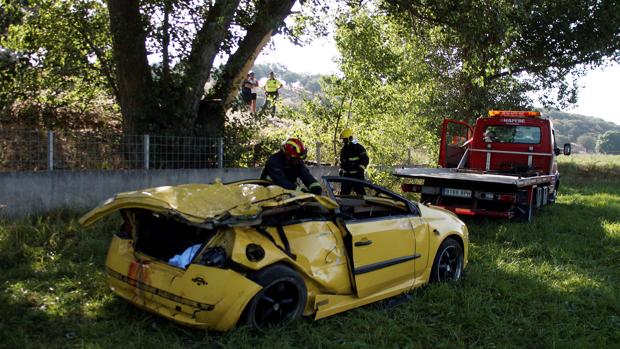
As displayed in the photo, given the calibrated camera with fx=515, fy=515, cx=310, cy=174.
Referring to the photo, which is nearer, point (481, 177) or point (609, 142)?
point (481, 177)

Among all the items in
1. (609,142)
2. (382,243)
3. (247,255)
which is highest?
(609,142)

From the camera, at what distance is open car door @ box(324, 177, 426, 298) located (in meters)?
4.61

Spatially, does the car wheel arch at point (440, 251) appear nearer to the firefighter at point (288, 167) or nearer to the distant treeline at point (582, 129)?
the firefighter at point (288, 167)

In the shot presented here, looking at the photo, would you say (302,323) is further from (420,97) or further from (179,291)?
(420,97)

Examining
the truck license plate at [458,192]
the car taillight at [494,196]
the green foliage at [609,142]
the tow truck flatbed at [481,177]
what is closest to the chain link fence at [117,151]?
the tow truck flatbed at [481,177]

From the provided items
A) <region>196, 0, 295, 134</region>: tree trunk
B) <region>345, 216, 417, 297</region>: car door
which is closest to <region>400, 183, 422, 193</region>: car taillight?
<region>196, 0, 295, 134</region>: tree trunk

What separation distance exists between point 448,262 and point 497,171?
616cm

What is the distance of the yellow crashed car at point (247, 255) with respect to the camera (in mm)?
3748

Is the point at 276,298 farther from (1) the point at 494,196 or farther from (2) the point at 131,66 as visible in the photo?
(2) the point at 131,66

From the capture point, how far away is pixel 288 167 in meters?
6.30

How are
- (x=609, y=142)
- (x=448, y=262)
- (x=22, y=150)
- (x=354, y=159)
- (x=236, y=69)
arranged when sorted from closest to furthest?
(x=448, y=262), (x=22, y=150), (x=236, y=69), (x=354, y=159), (x=609, y=142)

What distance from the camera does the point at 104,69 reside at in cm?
998

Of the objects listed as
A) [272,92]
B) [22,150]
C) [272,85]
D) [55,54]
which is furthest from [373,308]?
[272,85]

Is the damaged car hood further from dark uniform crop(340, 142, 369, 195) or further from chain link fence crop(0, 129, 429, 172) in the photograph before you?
dark uniform crop(340, 142, 369, 195)
